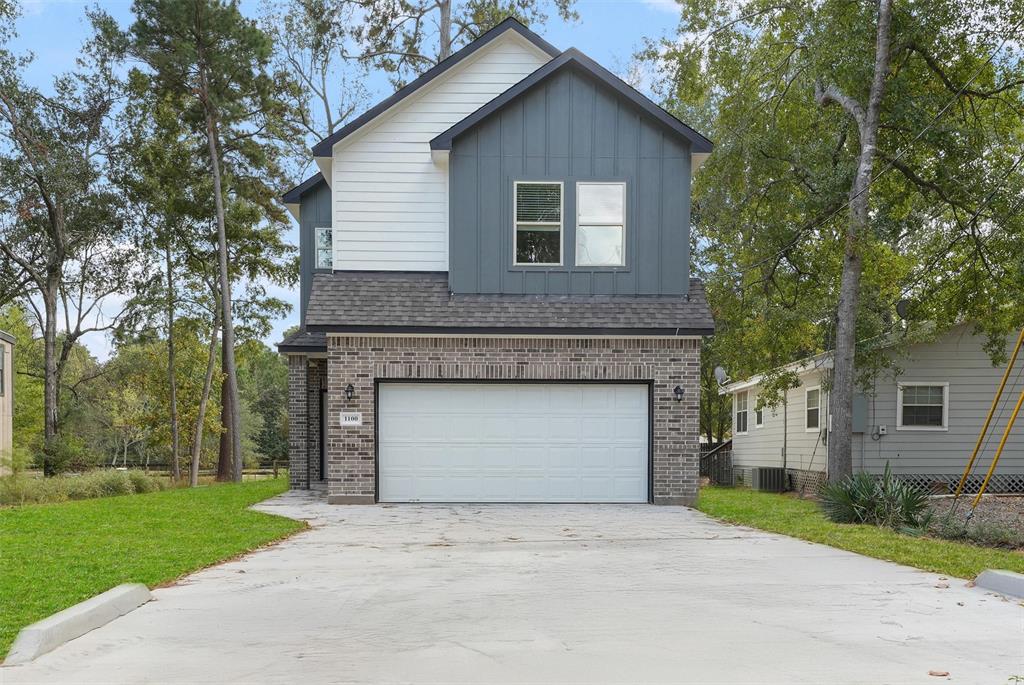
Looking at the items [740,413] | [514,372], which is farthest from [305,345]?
[740,413]

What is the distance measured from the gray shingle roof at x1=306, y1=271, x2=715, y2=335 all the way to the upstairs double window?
71cm

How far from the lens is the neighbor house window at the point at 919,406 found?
20872 millimetres

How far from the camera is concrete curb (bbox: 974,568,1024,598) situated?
711 centimetres

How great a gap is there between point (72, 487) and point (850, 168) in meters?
17.1

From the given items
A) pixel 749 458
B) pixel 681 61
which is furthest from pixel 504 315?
pixel 749 458

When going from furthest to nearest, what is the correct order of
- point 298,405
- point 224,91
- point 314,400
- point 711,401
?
point 711,401, point 224,91, point 314,400, point 298,405

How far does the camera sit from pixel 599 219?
51.1 ft

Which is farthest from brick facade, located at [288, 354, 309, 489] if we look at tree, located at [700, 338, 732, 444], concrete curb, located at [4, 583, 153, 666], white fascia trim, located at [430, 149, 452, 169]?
tree, located at [700, 338, 732, 444]

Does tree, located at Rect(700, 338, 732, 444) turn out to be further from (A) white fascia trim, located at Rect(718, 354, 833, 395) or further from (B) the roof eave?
(B) the roof eave

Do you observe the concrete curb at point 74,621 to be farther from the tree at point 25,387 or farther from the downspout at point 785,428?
the tree at point 25,387

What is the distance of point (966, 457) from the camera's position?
816 inches

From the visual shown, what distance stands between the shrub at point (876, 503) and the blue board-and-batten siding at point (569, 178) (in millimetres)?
4354

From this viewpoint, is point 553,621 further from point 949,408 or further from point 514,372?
point 949,408

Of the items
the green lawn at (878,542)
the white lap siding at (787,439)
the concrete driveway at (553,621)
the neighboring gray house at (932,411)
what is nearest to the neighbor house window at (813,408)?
the white lap siding at (787,439)
